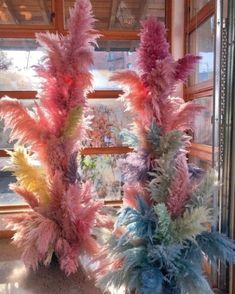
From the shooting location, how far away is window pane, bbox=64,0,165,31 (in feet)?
9.20

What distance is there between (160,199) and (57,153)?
36.0 inches

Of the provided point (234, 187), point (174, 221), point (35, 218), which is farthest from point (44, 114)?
point (234, 187)

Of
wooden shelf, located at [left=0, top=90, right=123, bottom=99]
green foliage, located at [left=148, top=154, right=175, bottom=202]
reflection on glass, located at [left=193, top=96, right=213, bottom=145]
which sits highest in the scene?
wooden shelf, located at [left=0, top=90, right=123, bottom=99]

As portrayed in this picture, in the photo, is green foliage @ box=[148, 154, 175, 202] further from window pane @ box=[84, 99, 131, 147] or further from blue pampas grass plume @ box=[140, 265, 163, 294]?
window pane @ box=[84, 99, 131, 147]

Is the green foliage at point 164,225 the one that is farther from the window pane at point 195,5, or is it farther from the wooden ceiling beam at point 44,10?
the wooden ceiling beam at point 44,10

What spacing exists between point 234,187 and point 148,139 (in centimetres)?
51

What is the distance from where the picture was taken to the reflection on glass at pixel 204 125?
2.27 metres

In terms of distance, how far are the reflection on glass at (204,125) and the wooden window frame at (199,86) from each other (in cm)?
4

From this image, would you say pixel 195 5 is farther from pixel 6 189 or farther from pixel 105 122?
pixel 6 189

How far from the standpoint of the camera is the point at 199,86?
8.18 feet

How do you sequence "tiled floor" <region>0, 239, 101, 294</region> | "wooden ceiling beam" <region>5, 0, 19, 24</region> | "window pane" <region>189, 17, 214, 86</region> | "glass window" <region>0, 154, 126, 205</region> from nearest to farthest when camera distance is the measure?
"tiled floor" <region>0, 239, 101, 294</region> < "window pane" <region>189, 17, 214, 86</region> < "wooden ceiling beam" <region>5, 0, 19, 24</region> < "glass window" <region>0, 154, 126, 205</region>

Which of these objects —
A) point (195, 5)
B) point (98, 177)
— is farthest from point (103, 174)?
point (195, 5)

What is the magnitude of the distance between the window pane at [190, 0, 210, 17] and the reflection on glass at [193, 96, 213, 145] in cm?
70

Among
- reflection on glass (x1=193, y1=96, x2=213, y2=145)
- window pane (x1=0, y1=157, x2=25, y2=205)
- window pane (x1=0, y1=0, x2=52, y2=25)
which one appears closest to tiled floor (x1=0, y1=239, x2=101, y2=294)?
window pane (x1=0, y1=157, x2=25, y2=205)
